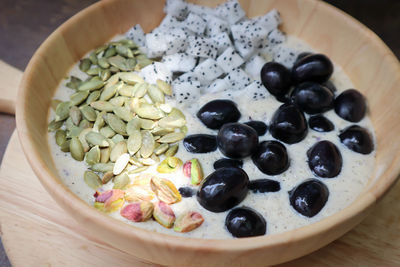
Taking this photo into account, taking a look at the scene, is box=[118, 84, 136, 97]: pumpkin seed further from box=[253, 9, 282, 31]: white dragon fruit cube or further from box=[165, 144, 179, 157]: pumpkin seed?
box=[253, 9, 282, 31]: white dragon fruit cube

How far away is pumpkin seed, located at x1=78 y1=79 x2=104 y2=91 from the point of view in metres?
0.88

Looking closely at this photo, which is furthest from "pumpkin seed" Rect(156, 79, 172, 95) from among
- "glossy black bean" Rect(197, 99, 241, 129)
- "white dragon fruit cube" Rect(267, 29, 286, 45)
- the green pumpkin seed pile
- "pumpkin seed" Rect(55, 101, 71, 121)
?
"white dragon fruit cube" Rect(267, 29, 286, 45)

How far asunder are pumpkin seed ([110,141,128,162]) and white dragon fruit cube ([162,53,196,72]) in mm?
236

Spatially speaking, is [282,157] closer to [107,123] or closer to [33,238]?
[107,123]

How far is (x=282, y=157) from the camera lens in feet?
2.38

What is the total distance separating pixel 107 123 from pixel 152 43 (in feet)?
0.78

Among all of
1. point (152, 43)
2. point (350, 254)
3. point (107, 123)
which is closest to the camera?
point (350, 254)

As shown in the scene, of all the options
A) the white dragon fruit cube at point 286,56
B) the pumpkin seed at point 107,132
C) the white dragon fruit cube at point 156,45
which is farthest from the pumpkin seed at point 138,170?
the white dragon fruit cube at point 286,56

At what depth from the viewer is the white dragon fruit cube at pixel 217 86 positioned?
0.89m

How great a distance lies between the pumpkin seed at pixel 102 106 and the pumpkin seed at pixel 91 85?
1.9 inches

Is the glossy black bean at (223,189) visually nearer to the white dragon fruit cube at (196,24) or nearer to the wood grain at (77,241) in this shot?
the wood grain at (77,241)

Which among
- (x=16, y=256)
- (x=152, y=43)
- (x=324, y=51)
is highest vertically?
(x=324, y=51)

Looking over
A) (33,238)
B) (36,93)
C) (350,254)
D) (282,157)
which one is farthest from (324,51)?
(33,238)

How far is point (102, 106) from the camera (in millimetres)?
849
